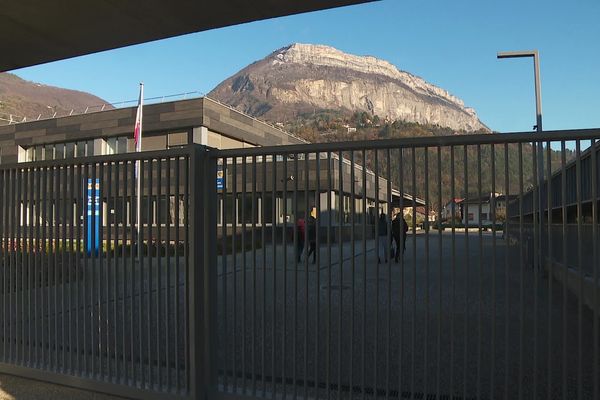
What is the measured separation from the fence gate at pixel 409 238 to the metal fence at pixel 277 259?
2 cm

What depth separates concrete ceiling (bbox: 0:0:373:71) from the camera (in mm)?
4930

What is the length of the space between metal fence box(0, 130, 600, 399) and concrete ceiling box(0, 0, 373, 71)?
165 cm

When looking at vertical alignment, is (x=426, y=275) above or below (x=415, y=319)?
above

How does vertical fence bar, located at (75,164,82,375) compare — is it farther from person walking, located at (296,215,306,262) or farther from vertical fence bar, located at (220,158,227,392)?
person walking, located at (296,215,306,262)

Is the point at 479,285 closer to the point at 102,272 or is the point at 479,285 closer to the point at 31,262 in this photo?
the point at 102,272

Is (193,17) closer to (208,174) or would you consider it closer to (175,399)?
(208,174)

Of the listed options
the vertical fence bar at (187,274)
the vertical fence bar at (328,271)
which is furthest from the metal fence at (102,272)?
the vertical fence bar at (328,271)

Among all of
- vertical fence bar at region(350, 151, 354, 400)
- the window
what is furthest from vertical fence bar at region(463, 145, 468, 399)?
the window

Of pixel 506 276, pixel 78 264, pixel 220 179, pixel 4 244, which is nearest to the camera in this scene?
pixel 506 276

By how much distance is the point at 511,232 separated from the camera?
137 inches

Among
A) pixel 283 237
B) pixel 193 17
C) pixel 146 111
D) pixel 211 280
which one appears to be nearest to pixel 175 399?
pixel 211 280

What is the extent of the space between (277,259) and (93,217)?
1880 millimetres

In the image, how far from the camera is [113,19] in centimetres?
532

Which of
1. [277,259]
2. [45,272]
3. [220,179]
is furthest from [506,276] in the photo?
[45,272]
